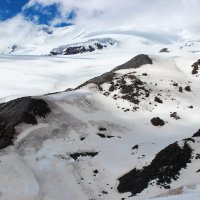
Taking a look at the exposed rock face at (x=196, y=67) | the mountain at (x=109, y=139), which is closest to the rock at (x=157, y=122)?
the mountain at (x=109, y=139)

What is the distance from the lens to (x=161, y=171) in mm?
38031

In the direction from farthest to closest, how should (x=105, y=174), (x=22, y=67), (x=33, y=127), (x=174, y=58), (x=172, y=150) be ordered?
(x=22, y=67) < (x=174, y=58) < (x=33, y=127) < (x=105, y=174) < (x=172, y=150)

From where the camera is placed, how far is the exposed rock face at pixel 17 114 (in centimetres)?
4884

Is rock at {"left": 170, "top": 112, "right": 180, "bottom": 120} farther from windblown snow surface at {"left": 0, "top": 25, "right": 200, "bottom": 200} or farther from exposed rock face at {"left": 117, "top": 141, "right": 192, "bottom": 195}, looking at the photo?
exposed rock face at {"left": 117, "top": 141, "right": 192, "bottom": 195}

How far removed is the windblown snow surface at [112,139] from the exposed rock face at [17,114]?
0.25 m

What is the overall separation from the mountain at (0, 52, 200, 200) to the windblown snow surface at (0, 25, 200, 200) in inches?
3.9

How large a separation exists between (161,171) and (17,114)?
73.0 feet

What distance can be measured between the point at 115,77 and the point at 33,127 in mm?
24888

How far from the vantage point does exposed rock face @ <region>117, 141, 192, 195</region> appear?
37.1m

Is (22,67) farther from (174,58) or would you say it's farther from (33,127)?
(33,127)

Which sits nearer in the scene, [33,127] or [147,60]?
[33,127]

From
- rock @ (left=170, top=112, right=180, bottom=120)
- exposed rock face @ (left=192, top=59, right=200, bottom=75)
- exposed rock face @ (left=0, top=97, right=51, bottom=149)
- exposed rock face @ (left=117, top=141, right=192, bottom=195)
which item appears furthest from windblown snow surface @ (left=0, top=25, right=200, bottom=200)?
exposed rock face @ (left=192, top=59, right=200, bottom=75)

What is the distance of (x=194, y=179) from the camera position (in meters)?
34.6

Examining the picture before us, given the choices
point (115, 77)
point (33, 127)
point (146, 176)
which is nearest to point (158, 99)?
point (115, 77)
